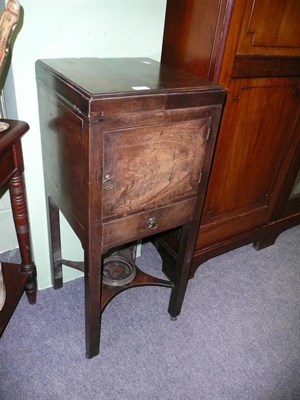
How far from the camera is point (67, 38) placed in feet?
3.51

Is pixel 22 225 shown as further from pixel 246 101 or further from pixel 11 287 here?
pixel 246 101

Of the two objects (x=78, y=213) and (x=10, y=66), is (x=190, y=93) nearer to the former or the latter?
(x=78, y=213)

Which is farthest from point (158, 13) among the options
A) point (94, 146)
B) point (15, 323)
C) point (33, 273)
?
point (15, 323)

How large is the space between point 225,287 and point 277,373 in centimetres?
47

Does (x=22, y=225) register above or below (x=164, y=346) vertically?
above

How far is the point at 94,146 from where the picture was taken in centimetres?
77

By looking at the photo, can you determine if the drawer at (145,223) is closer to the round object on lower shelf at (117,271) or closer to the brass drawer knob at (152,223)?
the brass drawer knob at (152,223)

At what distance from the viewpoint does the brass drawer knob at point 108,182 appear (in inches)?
33.5

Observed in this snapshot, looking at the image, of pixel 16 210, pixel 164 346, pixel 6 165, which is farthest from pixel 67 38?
pixel 164 346

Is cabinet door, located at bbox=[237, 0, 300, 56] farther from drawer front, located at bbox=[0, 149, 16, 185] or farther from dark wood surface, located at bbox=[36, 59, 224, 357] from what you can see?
drawer front, located at bbox=[0, 149, 16, 185]

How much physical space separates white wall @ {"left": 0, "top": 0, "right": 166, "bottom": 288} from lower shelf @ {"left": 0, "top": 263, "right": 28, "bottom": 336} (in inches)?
8.5

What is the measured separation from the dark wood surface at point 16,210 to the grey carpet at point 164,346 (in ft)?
0.70

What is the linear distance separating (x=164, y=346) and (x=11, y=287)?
2.20 ft

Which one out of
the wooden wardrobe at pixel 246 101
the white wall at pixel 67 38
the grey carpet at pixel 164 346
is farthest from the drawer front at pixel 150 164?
the grey carpet at pixel 164 346
